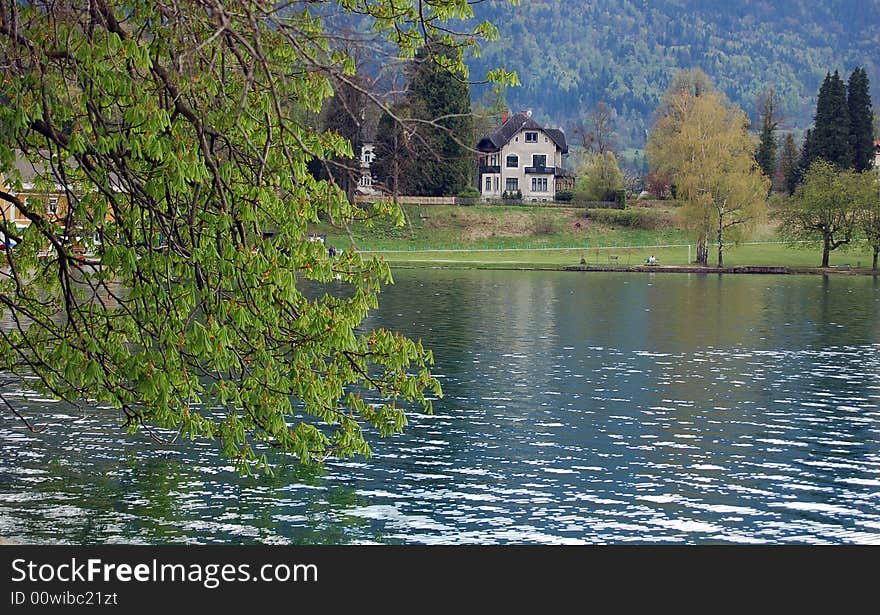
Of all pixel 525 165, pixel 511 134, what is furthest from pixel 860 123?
pixel 511 134

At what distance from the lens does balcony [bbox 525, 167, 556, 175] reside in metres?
163

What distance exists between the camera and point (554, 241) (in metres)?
130

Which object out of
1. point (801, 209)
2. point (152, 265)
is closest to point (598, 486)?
point (152, 265)

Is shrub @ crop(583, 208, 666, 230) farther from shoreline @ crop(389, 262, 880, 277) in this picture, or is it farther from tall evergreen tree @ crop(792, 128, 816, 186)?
shoreline @ crop(389, 262, 880, 277)

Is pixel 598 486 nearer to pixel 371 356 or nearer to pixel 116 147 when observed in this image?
pixel 371 356

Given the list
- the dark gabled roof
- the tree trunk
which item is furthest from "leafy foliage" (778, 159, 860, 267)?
the dark gabled roof

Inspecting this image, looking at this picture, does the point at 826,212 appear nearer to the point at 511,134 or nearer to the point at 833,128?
the point at 833,128

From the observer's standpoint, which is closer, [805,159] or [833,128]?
[833,128]

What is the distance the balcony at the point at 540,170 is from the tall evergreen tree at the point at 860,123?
3879cm

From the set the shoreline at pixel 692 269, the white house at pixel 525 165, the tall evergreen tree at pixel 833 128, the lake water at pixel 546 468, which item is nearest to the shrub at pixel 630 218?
the tall evergreen tree at pixel 833 128

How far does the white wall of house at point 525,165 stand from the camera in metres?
163

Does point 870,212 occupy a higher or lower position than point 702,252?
higher

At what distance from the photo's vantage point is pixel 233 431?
54.6ft

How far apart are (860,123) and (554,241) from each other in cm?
3535
